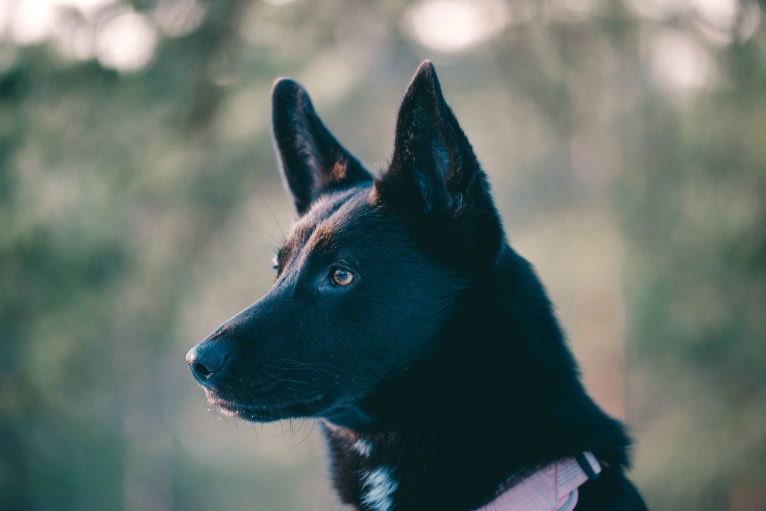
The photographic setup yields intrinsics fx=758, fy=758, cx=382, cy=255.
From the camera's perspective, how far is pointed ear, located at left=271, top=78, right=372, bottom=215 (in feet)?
10.4

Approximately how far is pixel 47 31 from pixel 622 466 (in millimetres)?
5703

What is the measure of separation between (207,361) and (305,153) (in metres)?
1.19

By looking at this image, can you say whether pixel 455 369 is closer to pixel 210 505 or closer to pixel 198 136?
pixel 198 136

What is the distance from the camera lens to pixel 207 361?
95.7 inches

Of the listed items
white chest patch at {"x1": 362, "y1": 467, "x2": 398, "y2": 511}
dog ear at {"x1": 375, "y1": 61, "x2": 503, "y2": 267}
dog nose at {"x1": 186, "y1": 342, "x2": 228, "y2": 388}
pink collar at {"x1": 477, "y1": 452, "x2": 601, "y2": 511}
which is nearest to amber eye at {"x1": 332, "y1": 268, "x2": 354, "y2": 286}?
dog ear at {"x1": 375, "y1": 61, "x2": 503, "y2": 267}

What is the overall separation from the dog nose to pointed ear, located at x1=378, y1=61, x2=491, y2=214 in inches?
33.1

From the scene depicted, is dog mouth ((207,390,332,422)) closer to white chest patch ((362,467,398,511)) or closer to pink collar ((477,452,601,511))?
white chest patch ((362,467,398,511))

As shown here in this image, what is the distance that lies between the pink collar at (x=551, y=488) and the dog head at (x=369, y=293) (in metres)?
0.53

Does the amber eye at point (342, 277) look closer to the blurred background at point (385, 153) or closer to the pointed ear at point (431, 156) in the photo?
the pointed ear at point (431, 156)

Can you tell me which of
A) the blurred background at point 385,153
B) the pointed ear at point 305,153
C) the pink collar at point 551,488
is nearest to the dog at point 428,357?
the pink collar at point 551,488

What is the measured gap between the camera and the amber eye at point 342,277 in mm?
2623

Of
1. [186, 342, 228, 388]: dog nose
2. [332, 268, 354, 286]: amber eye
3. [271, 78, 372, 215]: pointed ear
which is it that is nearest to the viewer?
[186, 342, 228, 388]: dog nose

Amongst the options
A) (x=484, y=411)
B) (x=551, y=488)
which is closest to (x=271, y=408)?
(x=484, y=411)

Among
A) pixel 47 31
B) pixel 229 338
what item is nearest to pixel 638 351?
pixel 47 31
